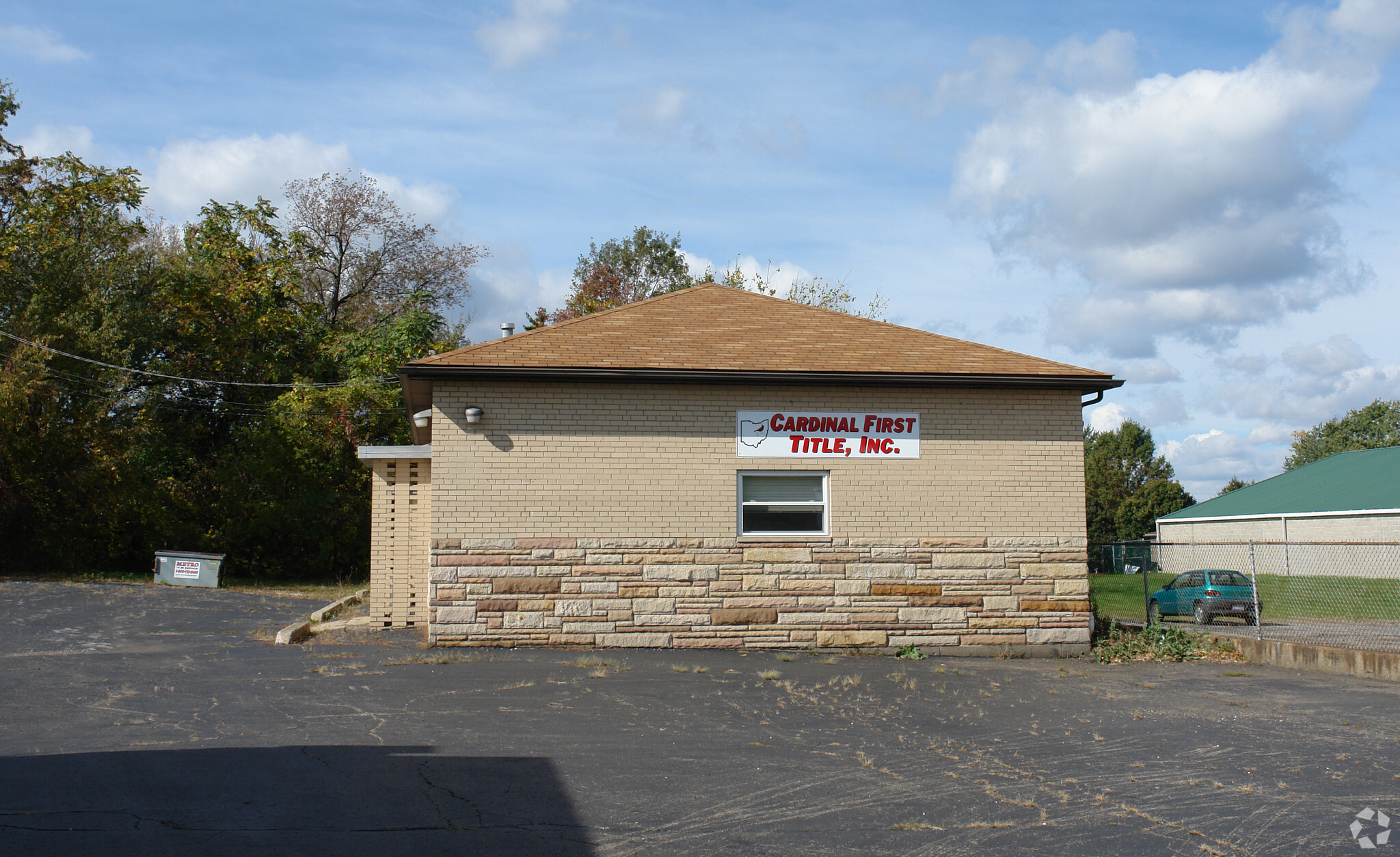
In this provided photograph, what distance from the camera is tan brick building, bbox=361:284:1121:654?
12.8m

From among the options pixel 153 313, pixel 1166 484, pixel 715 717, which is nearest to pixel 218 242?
pixel 153 313

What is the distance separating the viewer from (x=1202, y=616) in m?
16.1

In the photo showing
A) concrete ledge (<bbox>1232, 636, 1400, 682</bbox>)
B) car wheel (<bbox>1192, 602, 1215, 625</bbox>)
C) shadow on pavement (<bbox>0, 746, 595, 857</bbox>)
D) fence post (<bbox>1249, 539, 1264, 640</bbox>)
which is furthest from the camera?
car wheel (<bbox>1192, 602, 1215, 625</bbox>)

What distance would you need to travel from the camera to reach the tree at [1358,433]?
8056 cm

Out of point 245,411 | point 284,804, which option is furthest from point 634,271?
point 284,804

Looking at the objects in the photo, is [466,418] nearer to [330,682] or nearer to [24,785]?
[330,682]

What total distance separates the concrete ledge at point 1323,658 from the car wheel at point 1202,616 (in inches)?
73.5

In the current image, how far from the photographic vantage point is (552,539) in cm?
1284

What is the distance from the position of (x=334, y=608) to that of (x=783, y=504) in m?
9.19

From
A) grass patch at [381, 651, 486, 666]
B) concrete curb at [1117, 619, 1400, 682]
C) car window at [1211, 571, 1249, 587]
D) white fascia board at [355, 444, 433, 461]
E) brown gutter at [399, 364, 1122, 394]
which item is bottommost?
concrete curb at [1117, 619, 1400, 682]

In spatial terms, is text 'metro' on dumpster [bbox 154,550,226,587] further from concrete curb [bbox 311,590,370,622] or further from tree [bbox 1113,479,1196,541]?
tree [bbox 1113,479,1196,541]

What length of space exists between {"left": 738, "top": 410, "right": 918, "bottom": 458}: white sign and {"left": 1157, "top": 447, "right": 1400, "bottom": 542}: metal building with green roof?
23194 mm
